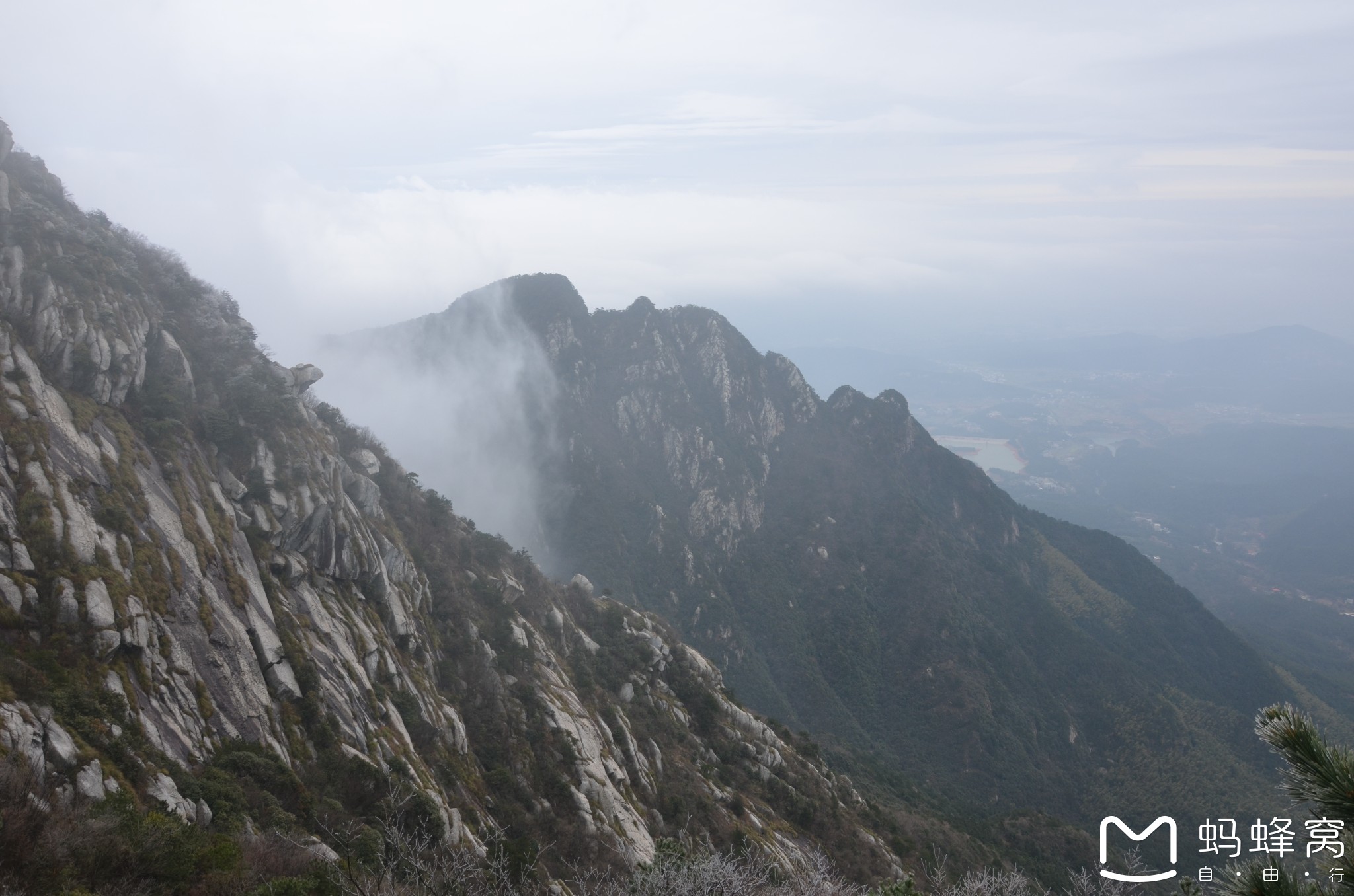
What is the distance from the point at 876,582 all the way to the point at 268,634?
130 metres

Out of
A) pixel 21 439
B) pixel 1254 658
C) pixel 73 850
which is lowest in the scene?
pixel 1254 658

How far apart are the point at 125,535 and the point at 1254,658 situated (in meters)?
182

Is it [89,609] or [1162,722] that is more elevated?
[89,609]

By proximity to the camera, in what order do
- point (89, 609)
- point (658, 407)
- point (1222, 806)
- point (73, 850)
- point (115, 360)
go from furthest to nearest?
point (658, 407)
point (1222, 806)
point (115, 360)
point (89, 609)
point (73, 850)

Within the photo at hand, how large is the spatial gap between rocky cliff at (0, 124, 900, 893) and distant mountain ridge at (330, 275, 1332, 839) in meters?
56.7

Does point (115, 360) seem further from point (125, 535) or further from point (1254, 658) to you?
point (1254, 658)

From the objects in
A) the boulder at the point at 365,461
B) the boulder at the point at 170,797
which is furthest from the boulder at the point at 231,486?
the boulder at the point at 170,797

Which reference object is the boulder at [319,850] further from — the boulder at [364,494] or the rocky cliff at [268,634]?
the boulder at [364,494]

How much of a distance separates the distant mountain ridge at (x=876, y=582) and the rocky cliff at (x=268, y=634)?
56.7m

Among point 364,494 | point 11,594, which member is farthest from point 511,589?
point 11,594

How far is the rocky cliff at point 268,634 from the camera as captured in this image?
89.1ft

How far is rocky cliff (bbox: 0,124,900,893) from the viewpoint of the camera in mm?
27156

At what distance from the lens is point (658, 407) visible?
166750mm

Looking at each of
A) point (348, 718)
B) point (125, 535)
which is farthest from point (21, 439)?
→ point (348, 718)
